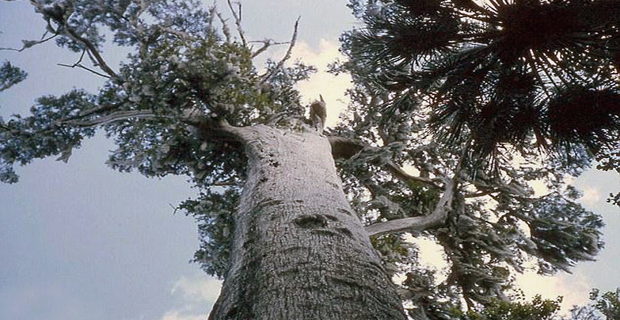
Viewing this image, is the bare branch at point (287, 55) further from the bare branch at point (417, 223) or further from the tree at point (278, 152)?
the bare branch at point (417, 223)

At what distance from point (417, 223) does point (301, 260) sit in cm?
386

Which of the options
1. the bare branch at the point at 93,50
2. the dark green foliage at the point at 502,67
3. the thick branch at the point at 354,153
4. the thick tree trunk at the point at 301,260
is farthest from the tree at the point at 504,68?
the bare branch at the point at 93,50

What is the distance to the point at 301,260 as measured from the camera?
2.38m

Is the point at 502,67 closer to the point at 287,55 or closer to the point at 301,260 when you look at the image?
the point at 301,260

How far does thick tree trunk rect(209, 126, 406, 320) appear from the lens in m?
1.99

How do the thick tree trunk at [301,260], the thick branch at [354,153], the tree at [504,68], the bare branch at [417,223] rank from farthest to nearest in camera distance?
the thick branch at [354,153] → the bare branch at [417,223] → the tree at [504,68] → the thick tree trunk at [301,260]

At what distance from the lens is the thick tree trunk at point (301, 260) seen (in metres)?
1.99

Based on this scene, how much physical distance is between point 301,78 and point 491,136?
21.1 feet

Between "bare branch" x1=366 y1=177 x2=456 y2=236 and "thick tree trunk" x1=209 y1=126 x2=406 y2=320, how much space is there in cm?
147

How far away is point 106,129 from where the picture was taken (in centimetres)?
910

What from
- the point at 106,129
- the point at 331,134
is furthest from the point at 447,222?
the point at 106,129

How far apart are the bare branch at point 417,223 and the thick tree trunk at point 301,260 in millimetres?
1468

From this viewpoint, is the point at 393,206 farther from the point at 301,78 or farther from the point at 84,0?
the point at 84,0

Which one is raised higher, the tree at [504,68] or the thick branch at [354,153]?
the thick branch at [354,153]
